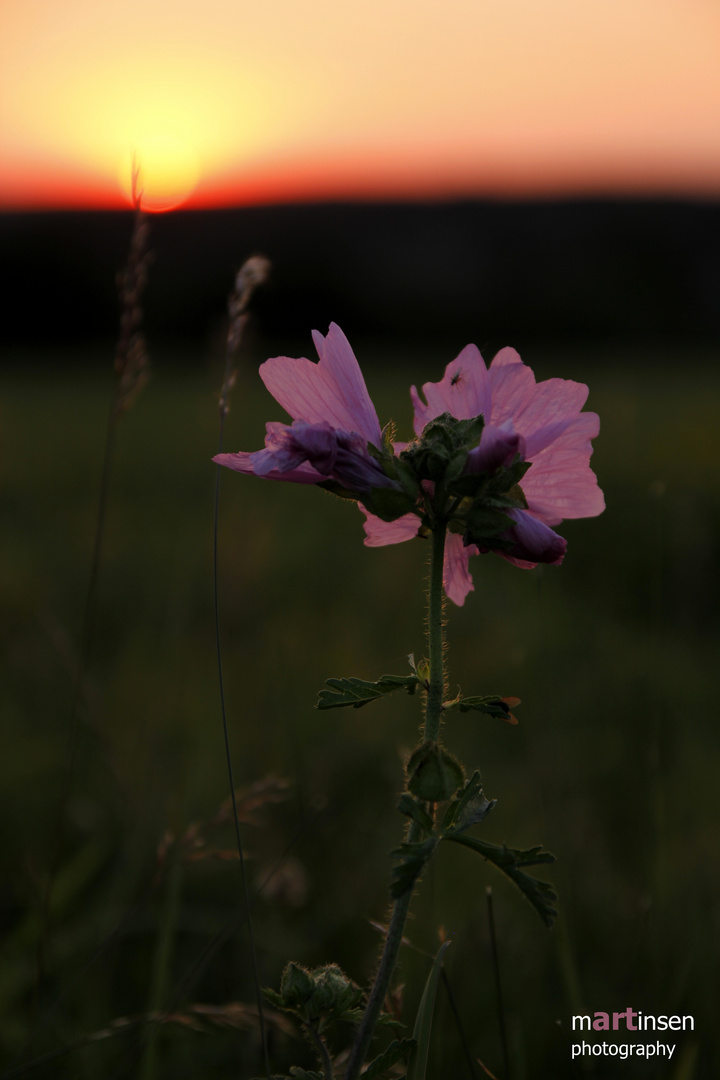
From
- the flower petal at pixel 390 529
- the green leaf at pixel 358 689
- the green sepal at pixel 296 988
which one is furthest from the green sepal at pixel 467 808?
the flower petal at pixel 390 529

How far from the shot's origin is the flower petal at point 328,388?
3.61 ft

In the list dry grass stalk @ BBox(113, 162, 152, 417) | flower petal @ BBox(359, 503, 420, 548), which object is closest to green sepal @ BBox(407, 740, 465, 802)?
flower petal @ BBox(359, 503, 420, 548)

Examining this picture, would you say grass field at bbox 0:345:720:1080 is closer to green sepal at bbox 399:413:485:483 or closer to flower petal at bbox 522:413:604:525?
flower petal at bbox 522:413:604:525

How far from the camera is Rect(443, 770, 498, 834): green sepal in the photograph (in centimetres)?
103

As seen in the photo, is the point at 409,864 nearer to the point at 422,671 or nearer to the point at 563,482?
the point at 422,671

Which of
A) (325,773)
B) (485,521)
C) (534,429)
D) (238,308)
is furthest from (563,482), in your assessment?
(325,773)

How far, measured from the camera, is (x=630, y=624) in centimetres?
443

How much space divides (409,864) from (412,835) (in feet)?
0.26

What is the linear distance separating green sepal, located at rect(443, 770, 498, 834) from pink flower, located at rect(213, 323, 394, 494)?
1.25ft

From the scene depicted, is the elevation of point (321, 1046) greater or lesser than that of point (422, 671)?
lesser

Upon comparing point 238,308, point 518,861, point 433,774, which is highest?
point 238,308

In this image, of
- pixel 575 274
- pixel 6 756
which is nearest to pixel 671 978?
Answer: pixel 6 756

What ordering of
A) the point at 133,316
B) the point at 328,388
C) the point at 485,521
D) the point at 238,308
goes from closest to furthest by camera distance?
the point at 485,521
the point at 328,388
the point at 238,308
the point at 133,316

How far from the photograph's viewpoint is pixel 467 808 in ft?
3.45
